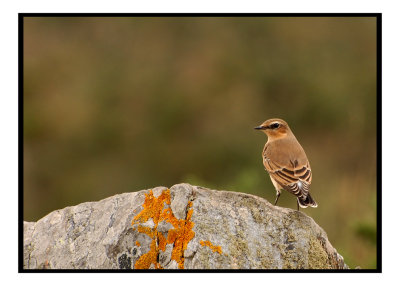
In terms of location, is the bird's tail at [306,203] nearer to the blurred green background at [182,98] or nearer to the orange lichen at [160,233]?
the orange lichen at [160,233]

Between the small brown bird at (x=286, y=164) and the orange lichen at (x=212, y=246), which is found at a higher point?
the small brown bird at (x=286, y=164)

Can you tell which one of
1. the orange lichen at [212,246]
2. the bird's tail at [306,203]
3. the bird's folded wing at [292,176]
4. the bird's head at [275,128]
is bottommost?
the orange lichen at [212,246]

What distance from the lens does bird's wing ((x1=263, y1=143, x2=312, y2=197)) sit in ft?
23.7

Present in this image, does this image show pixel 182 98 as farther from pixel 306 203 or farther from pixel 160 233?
pixel 160 233

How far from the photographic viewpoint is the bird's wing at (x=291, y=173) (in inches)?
284

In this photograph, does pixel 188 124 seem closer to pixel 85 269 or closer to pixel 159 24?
pixel 159 24

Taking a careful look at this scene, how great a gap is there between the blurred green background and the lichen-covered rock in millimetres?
6199

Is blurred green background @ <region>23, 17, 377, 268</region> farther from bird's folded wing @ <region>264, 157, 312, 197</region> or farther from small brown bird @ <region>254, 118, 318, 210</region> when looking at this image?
bird's folded wing @ <region>264, 157, 312, 197</region>

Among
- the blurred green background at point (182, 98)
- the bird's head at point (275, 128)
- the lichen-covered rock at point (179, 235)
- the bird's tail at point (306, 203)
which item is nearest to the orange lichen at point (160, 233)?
the lichen-covered rock at point (179, 235)

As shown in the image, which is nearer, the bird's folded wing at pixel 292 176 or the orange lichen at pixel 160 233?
the orange lichen at pixel 160 233

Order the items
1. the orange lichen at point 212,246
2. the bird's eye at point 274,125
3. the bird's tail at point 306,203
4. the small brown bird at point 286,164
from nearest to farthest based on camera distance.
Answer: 1. the orange lichen at point 212,246
2. the bird's tail at point 306,203
3. the small brown bird at point 286,164
4. the bird's eye at point 274,125

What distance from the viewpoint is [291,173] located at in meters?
7.38

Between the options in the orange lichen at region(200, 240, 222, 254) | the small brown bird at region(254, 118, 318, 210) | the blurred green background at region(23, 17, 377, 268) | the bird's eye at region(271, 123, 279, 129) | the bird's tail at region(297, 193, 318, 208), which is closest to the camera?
the orange lichen at region(200, 240, 222, 254)

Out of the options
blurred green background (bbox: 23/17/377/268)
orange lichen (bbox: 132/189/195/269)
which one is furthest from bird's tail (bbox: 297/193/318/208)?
blurred green background (bbox: 23/17/377/268)
